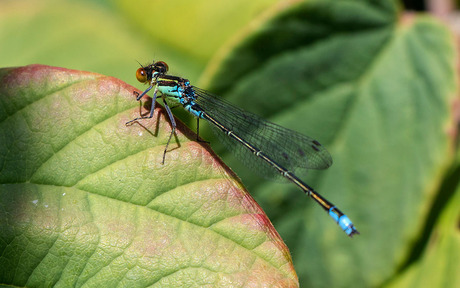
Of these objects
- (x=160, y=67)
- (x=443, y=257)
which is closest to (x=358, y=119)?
(x=443, y=257)

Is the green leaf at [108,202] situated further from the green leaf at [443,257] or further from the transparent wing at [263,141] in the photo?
the green leaf at [443,257]

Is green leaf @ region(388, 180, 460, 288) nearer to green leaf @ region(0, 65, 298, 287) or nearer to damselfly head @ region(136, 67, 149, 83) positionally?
green leaf @ region(0, 65, 298, 287)

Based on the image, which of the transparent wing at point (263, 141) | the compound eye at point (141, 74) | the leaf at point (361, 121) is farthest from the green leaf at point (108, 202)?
the leaf at point (361, 121)

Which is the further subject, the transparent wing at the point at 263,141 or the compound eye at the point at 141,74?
the transparent wing at the point at 263,141

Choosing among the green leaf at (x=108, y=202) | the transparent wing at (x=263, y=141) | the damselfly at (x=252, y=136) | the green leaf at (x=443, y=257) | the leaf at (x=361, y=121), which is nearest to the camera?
the green leaf at (x=108, y=202)

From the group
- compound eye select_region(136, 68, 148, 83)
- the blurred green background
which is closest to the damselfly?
compound eye select_region(136, 68, 148, 83)

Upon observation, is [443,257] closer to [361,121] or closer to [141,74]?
[361,121]
